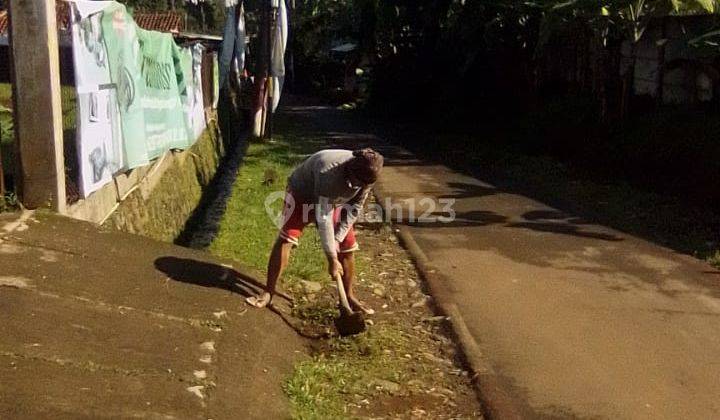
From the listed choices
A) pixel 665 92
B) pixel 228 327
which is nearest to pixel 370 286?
pixel 228 327

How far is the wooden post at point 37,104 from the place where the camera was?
19.2 feet

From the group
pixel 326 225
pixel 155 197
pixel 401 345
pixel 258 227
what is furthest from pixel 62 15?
pixel 258 227

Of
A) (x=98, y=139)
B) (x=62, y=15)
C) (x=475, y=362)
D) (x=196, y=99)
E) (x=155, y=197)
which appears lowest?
(x=475, y=362)

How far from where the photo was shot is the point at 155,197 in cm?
889

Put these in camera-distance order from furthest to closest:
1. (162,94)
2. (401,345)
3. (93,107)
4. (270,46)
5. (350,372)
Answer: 1. (270,46)
2. (162,94)
3. (93,107)
4. (401,345)
5. (350,372)

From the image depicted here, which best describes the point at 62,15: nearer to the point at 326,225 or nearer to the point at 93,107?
the point at 93,107

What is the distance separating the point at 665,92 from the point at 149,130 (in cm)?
815

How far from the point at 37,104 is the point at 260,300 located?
2027mm

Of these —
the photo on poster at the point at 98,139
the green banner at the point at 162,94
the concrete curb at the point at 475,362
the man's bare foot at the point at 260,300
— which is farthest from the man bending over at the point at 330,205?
the green banner at the point at 162,94

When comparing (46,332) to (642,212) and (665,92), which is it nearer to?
(642,212)

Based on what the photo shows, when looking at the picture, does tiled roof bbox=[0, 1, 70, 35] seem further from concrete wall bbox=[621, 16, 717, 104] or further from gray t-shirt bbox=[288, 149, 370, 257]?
concrete wall bbox=[621, 16, 717, 104]

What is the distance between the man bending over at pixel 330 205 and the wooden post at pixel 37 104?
1.57 m

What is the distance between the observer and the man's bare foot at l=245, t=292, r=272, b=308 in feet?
20.1

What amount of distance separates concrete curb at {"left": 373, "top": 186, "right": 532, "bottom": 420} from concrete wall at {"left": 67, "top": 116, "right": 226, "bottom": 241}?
261 cm
